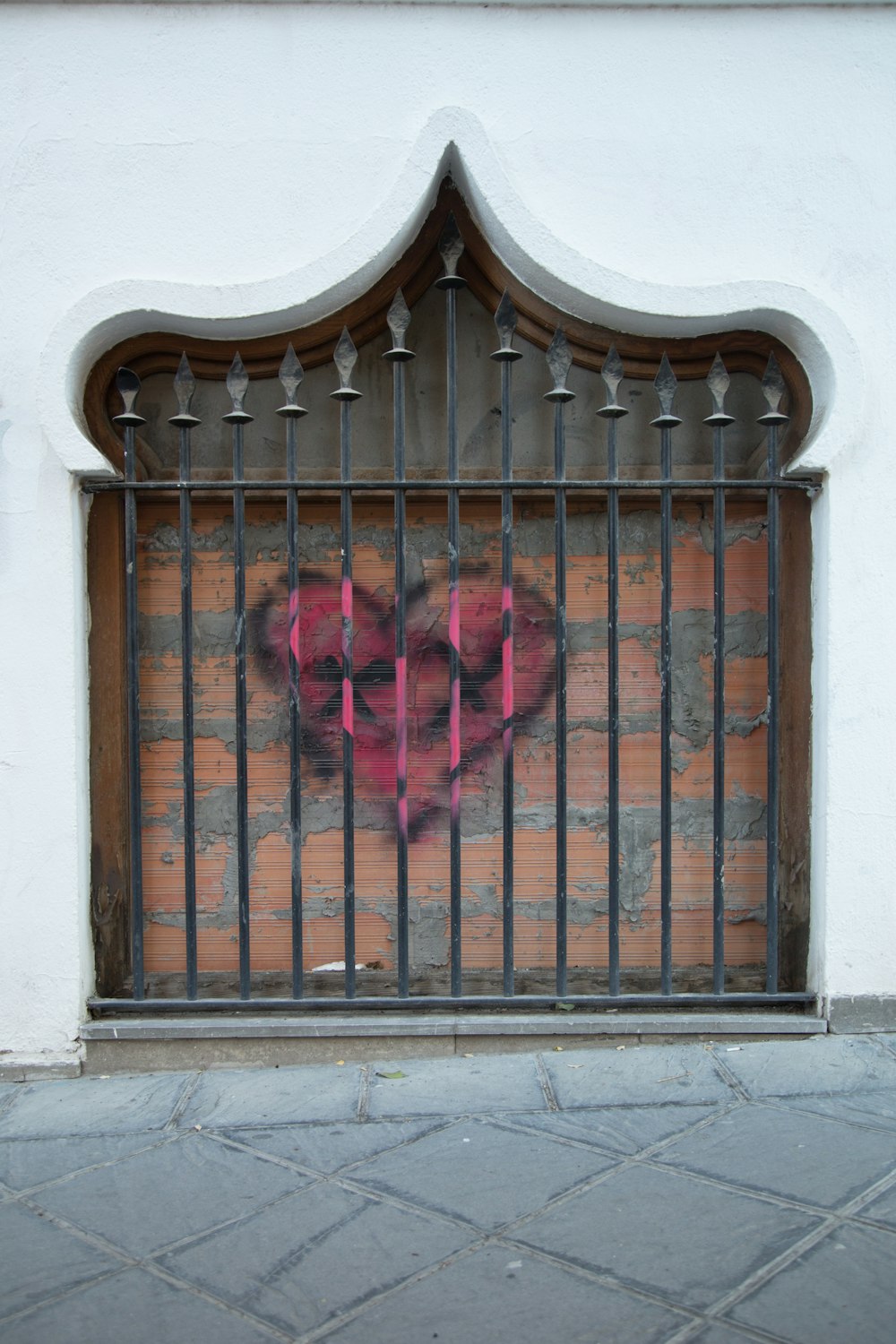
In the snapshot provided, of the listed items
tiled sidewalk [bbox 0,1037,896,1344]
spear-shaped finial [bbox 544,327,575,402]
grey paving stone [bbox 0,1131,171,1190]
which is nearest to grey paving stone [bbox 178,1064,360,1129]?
tiled sidewalk [bbox 0,1037,896,1344]

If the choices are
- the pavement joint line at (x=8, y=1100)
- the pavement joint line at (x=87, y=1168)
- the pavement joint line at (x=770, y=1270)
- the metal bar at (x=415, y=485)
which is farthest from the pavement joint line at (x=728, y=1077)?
the pavement joint line at (x=8, y=1100)

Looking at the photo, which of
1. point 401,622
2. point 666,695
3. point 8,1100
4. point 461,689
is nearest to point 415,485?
point 401,622

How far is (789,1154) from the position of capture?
8.77ft

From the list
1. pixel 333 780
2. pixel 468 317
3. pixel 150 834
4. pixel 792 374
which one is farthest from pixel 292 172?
pixel 150 834

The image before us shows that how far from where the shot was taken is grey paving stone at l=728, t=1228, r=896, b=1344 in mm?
1963

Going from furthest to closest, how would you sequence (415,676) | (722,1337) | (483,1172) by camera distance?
1. (415,676)
2. (483,1172)
3. (722,1337)

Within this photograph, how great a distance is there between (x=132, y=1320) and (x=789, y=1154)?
169cm

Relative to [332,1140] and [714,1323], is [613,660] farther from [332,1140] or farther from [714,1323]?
[714,1323]

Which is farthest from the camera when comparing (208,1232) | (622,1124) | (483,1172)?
(622,1124)

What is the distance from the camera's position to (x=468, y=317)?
375 centimetres

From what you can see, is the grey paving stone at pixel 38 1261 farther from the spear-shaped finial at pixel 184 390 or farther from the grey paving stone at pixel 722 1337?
the spear-shaped finial at pixel 184 390

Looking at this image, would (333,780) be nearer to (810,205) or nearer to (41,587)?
(41,587)

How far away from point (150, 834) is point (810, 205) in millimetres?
3246

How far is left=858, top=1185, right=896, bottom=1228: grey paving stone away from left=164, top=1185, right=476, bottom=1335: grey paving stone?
3.09ft
